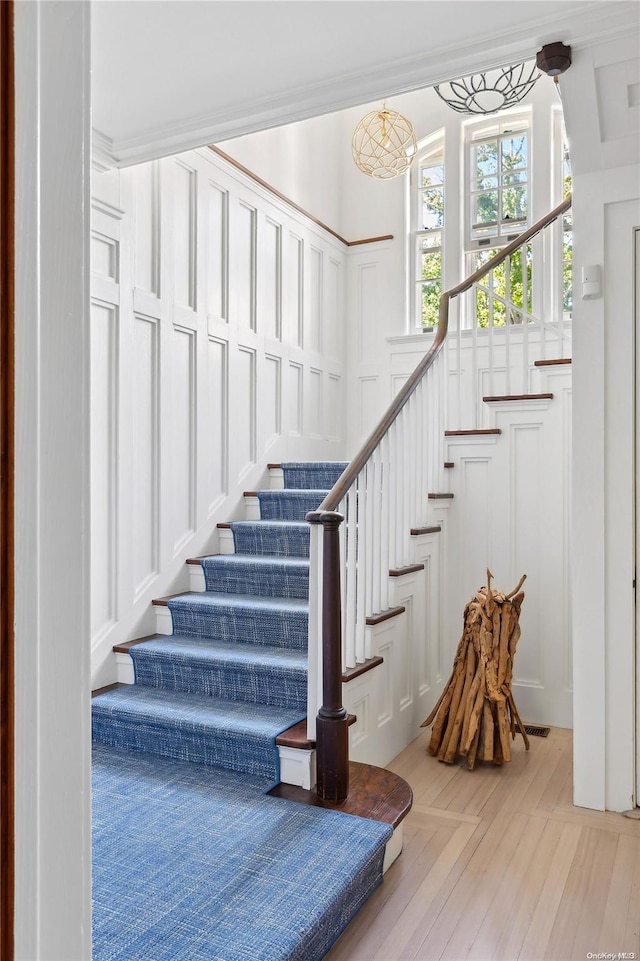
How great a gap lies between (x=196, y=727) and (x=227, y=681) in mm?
370

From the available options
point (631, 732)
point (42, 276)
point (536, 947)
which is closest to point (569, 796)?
point (631, 732)

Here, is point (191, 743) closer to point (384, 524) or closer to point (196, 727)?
point (196, 727)

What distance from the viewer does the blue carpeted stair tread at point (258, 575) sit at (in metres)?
3.68

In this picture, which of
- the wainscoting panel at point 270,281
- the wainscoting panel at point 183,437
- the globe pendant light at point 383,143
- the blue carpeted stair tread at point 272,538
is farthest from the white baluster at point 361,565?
the globe pendant light at point 383,143

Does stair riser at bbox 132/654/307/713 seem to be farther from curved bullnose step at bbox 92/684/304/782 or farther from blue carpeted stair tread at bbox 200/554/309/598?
blue carpeted stair tread at bbox 200/554/309/598

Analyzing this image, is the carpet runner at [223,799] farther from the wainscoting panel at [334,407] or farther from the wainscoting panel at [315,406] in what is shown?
the wainscoting panel at [334,407]

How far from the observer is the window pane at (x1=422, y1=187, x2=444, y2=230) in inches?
230

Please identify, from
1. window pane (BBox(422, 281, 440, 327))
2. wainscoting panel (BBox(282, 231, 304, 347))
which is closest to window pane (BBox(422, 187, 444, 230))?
window pane (BBox(422, 281, 440, 327))

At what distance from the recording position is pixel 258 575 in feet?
12.5

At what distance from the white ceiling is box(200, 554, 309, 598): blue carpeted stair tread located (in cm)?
211

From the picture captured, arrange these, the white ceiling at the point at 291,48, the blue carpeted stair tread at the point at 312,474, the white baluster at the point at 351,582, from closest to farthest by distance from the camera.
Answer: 1. the white ceiling at the point at 291,48
2. the white baluster at the point at 351,582
3. the blue carpeted stair tread at the point at 312,474

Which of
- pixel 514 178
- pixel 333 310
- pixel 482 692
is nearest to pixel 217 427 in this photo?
pixel 333 310

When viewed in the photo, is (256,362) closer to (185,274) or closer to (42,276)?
(185,274)

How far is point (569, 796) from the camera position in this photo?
2945 millimetres
